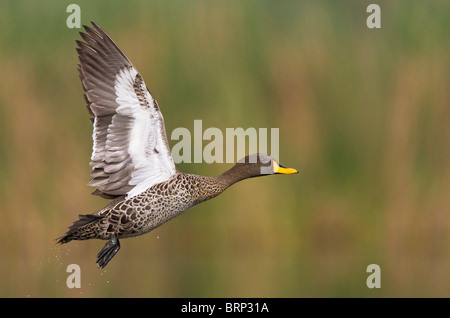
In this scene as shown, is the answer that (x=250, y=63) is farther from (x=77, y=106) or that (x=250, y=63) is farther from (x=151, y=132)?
(x=151, y=132)

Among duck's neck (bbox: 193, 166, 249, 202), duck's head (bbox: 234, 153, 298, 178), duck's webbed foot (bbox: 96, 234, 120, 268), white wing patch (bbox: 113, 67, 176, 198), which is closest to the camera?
white wing patch (bbox: 113, 67, 176, 198)

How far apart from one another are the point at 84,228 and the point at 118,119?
65 cm

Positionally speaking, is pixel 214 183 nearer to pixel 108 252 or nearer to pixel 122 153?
pixel 122 153

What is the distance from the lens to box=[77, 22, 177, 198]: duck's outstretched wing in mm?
4922

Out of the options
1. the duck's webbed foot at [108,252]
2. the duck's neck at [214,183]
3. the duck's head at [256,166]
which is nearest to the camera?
the duck's webbed foot at [108,252]

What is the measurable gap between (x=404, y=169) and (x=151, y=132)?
2.93 metres

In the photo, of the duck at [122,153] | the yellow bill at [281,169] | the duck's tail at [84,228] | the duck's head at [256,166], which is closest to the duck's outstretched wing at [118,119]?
the duck at [122,153]

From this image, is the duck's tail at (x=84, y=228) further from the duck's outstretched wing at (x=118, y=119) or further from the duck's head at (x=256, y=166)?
the duck's head at (x=256, y=166)

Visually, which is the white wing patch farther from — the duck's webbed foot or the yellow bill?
the yellow bill

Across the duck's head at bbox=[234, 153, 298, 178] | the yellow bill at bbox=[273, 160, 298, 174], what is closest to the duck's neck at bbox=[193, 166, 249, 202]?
the duck's head at bbox=[234, 153, 298, 178]

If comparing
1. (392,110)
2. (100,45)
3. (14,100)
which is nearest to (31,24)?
(14,100)

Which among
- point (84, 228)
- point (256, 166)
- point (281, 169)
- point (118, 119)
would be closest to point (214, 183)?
point (256, 166)

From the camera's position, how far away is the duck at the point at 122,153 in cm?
493

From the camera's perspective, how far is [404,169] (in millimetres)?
7172
